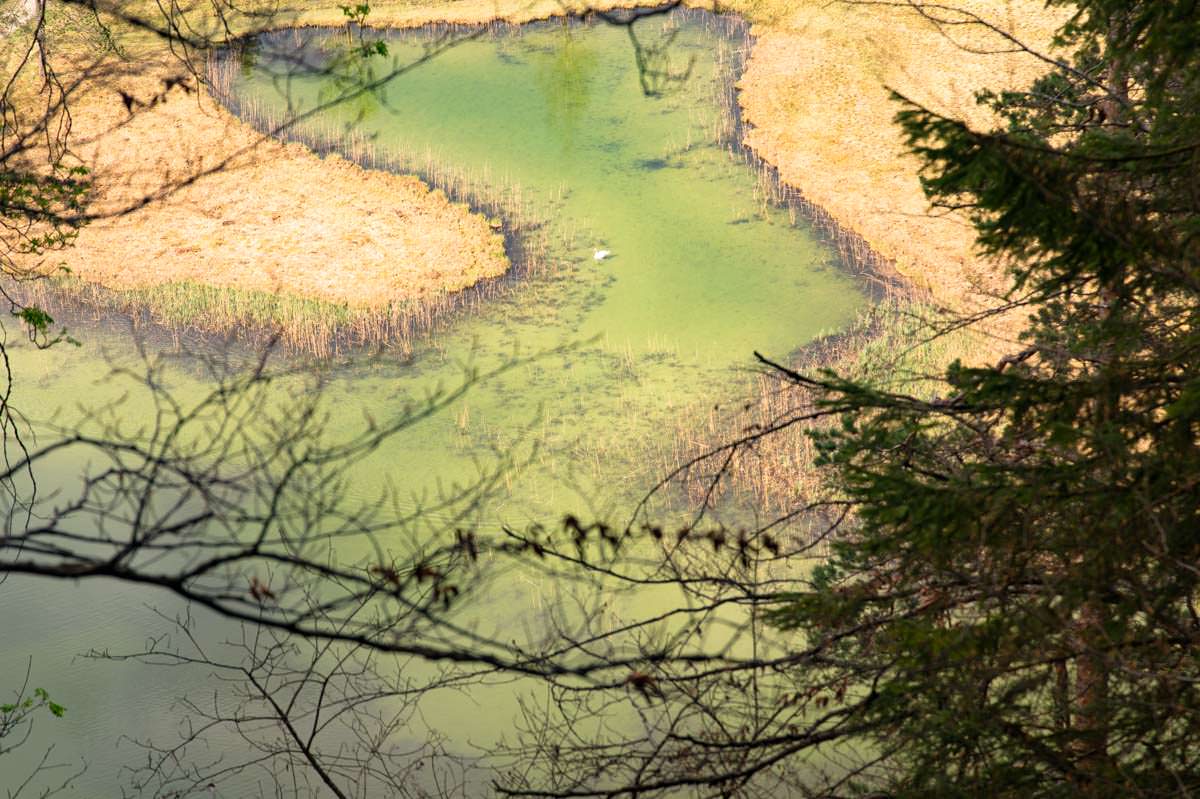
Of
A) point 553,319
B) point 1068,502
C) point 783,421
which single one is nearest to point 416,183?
point 553,319

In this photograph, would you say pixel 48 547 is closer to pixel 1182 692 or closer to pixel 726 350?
pixel 1182 692

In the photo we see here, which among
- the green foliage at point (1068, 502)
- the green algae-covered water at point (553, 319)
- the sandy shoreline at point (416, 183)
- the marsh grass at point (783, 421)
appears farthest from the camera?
the sandy shoreline at point (416, 183)

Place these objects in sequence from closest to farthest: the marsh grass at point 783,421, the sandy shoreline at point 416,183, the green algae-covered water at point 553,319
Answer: the green algae-covered water at point 553,319
the marsh grass at point 783,421
the sandy shoreline at point 416,183

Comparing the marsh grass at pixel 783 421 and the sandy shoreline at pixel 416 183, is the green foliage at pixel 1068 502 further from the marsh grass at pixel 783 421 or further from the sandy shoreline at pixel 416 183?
the sandy shoreline at pixel 416 183

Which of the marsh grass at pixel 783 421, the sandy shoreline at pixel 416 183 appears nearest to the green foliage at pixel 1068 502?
the marsh grass at pixel 783 421

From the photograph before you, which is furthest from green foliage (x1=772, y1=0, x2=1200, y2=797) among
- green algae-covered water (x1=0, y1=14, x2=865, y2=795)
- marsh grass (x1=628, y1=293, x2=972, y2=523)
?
marsh grass (x1=628, y1=293, x2=972, y2=523)

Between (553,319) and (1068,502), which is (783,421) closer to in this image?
(553,319)

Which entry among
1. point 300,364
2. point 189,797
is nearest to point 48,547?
point 189,797

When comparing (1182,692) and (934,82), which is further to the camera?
(934,82)
